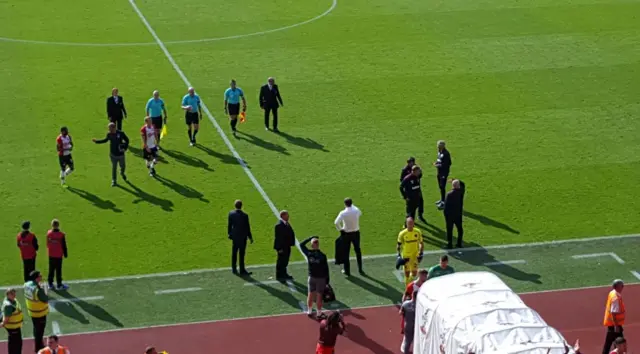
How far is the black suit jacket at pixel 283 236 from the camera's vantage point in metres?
22.9

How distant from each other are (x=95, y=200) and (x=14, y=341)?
788 centimetres

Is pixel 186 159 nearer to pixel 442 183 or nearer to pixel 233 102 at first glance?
pixel 233 102

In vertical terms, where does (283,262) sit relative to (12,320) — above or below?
above

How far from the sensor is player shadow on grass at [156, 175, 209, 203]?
1082 inches

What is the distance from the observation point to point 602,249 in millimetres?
24984

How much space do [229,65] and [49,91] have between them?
610 centimetres

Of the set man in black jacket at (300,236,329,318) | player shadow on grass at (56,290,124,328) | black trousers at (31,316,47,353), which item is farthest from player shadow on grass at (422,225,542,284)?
black trousers at (31,316,47,353)

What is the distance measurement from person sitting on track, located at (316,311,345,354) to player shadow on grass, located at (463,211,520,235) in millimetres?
8358

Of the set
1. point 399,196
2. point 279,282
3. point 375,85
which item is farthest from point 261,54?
point 279,282

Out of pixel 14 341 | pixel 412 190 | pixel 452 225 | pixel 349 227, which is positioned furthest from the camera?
pixel 412 190

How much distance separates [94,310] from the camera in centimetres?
2217

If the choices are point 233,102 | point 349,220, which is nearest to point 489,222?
point 349,220

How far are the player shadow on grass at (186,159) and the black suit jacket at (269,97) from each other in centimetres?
292

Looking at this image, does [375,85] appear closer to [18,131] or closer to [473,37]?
[473,37]
